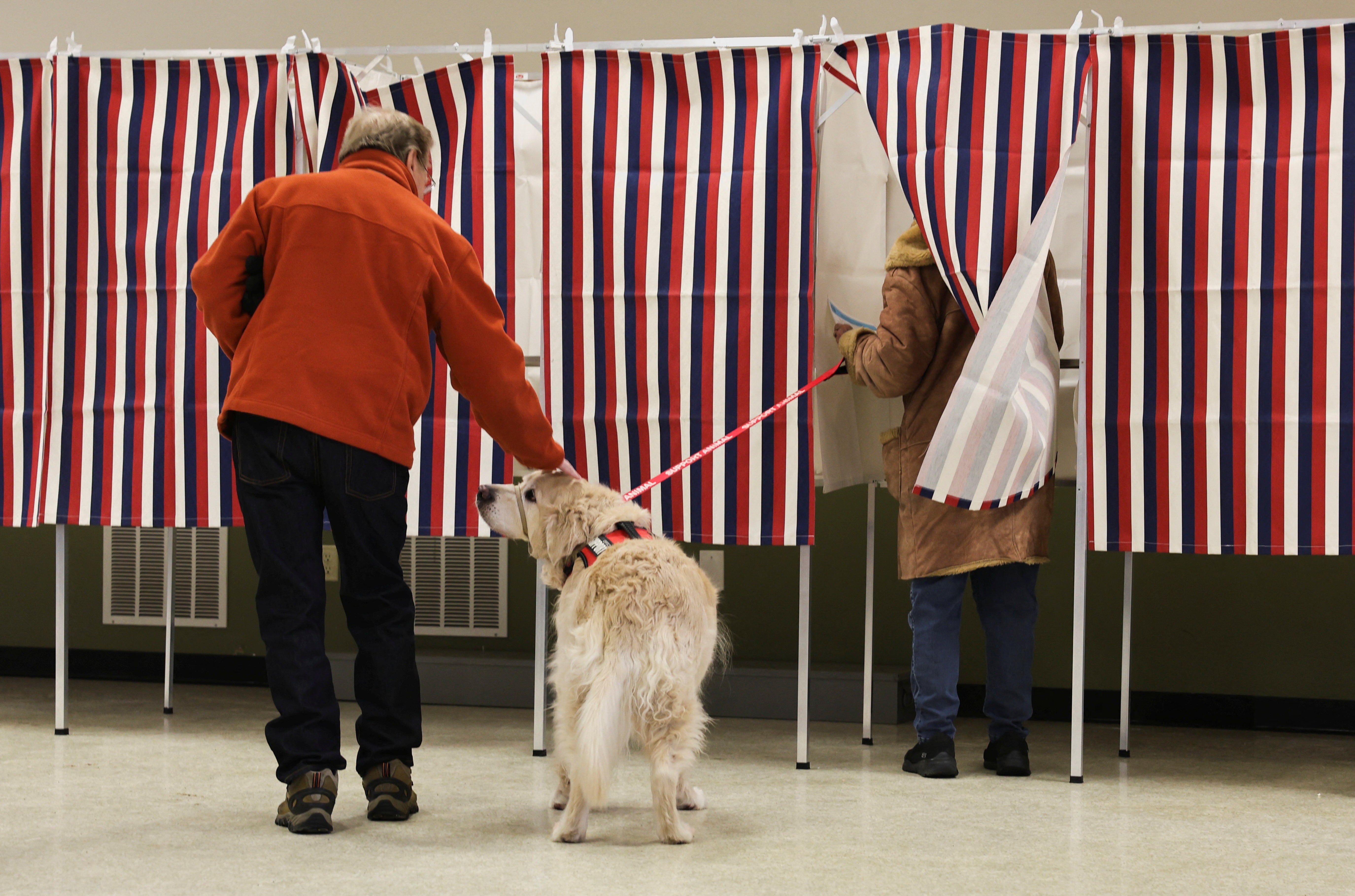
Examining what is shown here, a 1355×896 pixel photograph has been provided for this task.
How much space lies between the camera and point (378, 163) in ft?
9.36

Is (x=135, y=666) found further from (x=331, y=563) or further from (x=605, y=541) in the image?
(x=605, y=541)

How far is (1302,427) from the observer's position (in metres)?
3.40

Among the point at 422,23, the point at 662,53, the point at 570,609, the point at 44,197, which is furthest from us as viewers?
the point at 422,23

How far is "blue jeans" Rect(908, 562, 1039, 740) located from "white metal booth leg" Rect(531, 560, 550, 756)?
3.79ft

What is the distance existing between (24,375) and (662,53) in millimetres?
2391

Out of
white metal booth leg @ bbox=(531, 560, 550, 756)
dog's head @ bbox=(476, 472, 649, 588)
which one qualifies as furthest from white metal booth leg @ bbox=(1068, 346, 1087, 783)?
white metal booth leg @ bbox=(531, 560, 550, 756)

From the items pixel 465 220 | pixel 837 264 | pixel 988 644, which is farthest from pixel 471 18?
pixel 988 644

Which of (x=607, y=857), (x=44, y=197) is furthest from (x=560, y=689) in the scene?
(x=44, y=197)

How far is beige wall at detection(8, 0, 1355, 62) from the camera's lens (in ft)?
16.0

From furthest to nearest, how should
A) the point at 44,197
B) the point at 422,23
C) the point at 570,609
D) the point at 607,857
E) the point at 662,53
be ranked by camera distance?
the point at 422,23 → the point at 44,197 → the point at 662,53 → the point at 570,609 → the point at 607,857

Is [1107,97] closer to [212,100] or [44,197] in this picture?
[212,100]

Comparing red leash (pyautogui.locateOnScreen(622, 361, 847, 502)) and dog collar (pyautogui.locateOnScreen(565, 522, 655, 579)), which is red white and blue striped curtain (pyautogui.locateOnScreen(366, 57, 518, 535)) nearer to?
red leash (pyautogui.locateOnScreen(622, 361, 847, 502))

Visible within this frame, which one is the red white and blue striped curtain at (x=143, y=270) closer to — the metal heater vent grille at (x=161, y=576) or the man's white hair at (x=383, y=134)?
the man's white hair at (x=383, y=134)

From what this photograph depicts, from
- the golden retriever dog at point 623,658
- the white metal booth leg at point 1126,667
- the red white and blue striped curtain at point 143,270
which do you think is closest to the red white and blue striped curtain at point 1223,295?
the white metal booth leg at point 1126,667
